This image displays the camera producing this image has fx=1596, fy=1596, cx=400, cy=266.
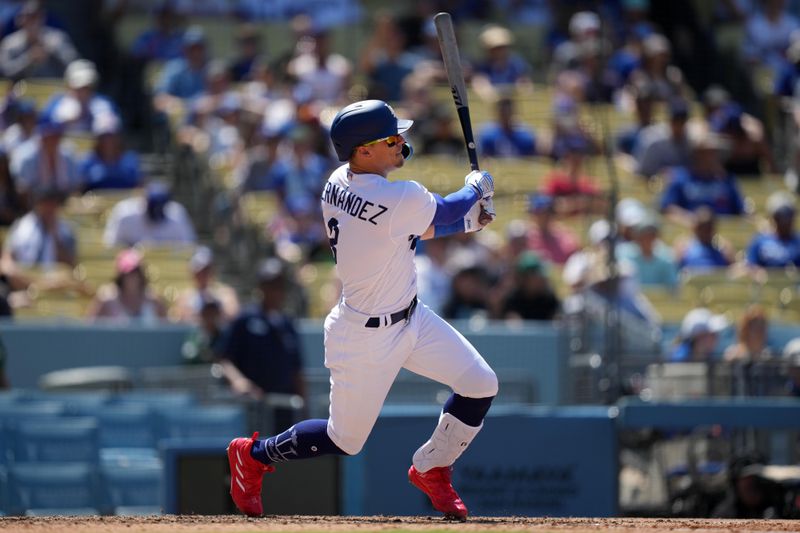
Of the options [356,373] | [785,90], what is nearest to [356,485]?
[356,373]

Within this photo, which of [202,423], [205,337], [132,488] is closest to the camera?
[132,488]

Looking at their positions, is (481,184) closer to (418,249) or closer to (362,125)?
(362,125)

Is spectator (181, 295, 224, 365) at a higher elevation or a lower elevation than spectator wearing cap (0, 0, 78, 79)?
lower

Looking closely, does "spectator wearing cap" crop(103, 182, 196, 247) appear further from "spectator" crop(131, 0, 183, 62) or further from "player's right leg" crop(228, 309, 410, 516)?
"player's right leg" crop(228, 309, 410, 516)

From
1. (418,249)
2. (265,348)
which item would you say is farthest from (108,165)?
(265,348)

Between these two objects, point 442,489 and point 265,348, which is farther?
point 265,348

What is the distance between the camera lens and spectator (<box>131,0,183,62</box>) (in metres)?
15.6

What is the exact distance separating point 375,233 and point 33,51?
892 centimetres

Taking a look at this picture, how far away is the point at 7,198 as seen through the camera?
1287cm

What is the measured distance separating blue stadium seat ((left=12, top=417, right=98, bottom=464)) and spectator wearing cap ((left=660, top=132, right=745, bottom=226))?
6.21m

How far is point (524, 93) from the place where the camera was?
15664 mm

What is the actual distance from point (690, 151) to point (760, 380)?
16.1ft

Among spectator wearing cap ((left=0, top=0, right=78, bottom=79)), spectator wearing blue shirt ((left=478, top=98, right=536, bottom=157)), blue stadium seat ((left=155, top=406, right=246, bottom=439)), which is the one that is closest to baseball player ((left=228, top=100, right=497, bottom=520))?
blue stadium seat ((left=155, top=406, right=246, bottom=439))

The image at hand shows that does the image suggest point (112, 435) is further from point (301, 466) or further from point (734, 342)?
point (734, 342)
